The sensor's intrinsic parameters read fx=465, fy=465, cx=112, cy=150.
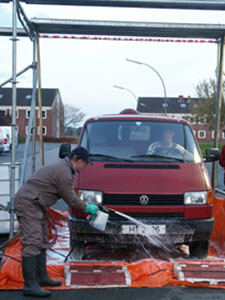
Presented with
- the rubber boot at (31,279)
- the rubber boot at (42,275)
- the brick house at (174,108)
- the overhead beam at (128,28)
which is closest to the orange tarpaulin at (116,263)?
the rubber boot at (42,275)

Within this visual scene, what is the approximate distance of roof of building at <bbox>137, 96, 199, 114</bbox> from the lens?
326 feet

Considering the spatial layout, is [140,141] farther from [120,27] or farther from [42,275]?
[42,275]

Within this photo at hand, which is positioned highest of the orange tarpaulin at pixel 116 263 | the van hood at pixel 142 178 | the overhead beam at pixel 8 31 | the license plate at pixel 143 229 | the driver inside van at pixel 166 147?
the overhead beam at pixel 8 31

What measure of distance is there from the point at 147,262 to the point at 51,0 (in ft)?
13.8

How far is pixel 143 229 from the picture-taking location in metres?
6.07

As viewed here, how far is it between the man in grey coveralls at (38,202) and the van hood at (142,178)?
86 centimetres

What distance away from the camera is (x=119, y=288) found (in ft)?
17.9

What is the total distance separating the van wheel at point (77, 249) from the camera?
21.0ft

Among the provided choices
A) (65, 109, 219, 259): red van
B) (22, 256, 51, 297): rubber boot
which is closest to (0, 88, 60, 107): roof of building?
(65, 109, 219, 259): red van

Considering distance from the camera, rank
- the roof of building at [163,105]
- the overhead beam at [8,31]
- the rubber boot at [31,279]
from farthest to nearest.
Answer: the roof of building at [163,105]
the overhead beam at [8,31]
the rubber boot at [31,279]

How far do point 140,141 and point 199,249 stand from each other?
1.84 m

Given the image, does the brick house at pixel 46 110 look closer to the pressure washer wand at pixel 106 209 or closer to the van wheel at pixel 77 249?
the van wheel at pixel 77 249

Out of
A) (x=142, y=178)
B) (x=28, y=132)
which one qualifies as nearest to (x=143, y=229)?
(x=142, y=178)

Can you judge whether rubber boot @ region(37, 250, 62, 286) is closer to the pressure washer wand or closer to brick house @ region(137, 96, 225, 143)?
the pressure washer wand
